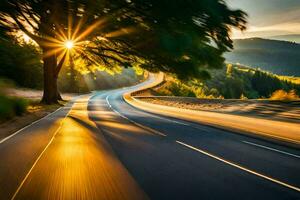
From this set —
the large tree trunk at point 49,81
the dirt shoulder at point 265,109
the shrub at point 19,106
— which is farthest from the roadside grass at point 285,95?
the large tree trunk at point 49,81

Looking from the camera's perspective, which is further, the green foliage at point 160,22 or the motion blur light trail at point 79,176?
the green foliage at point 160,22

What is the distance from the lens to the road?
649cm

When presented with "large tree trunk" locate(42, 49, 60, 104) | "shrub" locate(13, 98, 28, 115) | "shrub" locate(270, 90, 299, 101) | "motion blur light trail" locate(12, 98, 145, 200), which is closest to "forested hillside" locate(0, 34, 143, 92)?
"shrub" locate(13, 98, 28, 115)

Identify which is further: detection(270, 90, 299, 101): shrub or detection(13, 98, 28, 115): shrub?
detection(270, 90, 299, 101): shrub

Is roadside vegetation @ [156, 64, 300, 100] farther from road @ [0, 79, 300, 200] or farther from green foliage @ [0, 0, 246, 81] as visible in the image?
road @ [0, 79, 300, 200]

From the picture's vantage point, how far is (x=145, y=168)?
850 cm

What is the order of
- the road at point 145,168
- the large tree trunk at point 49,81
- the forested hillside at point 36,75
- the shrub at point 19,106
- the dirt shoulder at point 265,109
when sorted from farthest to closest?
the large tree trunk at point 49,81 < the forested hillside at point 36,75 < the shrub at point 19,106 < the dirt shoulder at point 265,109 < the road at point 145,168

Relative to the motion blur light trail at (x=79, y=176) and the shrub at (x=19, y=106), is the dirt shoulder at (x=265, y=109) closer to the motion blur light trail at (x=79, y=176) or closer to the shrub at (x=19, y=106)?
the motion blur light trail at (x=79, y=176)

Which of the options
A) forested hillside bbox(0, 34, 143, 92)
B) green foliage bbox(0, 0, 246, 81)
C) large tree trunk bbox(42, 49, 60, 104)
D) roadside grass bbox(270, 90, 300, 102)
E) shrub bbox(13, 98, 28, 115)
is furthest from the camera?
large tree trunk bbox(42, 49, 60, 104)

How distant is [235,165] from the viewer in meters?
9.02

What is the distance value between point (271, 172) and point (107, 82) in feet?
323

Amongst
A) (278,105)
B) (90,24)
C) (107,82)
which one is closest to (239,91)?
(107,82)

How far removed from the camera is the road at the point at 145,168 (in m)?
6.49

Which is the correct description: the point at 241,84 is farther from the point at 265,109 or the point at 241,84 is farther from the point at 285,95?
the point at 265,109
